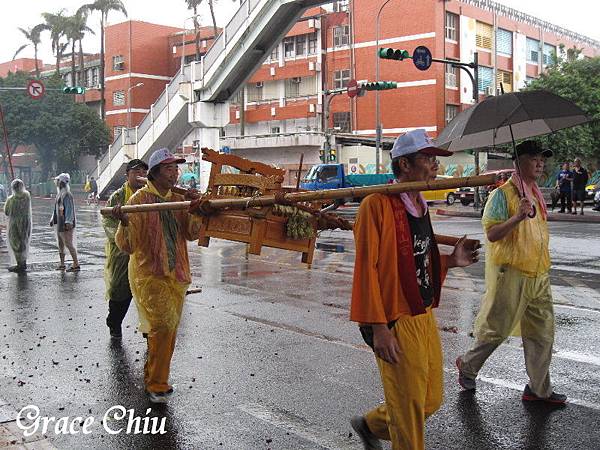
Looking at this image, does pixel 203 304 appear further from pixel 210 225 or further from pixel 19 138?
pixel 19 138

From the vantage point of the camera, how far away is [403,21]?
4991 cm

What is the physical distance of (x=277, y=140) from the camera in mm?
50594

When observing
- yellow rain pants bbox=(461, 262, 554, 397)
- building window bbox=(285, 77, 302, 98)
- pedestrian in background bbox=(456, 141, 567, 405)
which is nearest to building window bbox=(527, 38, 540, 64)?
building window bbox=(285, 77, 302, 98)

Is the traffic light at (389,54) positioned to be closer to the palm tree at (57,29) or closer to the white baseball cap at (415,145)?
the white baseball cap at (415,145)

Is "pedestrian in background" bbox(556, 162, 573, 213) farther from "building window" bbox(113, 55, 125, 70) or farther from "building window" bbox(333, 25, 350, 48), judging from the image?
"building window" bbox(113, 55, 125, 70)

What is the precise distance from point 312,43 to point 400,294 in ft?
172

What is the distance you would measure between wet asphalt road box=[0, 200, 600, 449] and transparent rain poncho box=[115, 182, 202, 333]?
678 millimetres

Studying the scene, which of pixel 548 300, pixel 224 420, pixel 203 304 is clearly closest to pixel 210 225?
pixel 224 420

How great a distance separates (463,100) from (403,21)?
6.74 meters


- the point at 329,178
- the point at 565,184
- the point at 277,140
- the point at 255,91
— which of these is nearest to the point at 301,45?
the point at 255,91

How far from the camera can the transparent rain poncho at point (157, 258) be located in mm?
5527

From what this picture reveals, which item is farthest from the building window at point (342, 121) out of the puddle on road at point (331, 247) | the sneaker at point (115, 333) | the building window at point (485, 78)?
the sneaker at point (115, 333)

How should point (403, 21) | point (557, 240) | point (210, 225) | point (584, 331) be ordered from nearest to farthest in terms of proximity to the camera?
1. point (210, 225)
2. point (584, 331)
3. point (557, 240)
4. point (403, 21)

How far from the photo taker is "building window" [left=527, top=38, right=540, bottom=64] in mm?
57656
